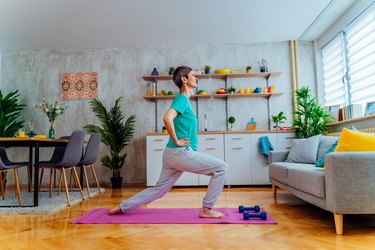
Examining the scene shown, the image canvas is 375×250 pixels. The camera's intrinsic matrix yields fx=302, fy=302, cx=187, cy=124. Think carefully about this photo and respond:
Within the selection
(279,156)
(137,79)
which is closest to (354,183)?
(279,156)

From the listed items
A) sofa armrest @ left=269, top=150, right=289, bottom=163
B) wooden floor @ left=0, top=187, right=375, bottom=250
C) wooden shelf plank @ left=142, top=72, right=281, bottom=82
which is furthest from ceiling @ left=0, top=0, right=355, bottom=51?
wooden floor @ left=0, top=187, right=375, bottom=250

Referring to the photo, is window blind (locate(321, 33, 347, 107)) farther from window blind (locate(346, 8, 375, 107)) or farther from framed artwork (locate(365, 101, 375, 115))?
framed artwork (locate(365, 101, 375, 115))

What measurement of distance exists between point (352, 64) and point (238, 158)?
2.22 metres

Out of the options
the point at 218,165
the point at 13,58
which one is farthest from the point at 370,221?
the point at 13,58

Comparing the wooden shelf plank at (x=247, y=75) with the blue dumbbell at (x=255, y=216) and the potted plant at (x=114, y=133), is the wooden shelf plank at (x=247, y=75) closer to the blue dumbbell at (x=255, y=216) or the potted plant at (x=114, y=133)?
the potted plant at (x=114, y=133)

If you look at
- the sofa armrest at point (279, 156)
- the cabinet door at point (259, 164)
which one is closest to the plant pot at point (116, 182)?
the cabinet door at point (259, 164)

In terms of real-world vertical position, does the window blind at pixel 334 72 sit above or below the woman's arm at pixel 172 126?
above

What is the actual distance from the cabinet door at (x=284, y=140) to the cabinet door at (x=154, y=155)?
189 cm

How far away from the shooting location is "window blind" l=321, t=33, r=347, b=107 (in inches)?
187

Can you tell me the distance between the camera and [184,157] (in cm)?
255

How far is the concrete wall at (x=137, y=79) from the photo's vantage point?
18.8 ft

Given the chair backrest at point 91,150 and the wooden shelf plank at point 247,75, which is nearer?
the chair backrest at point 91,150

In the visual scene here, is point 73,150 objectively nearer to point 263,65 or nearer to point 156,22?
point 156,22

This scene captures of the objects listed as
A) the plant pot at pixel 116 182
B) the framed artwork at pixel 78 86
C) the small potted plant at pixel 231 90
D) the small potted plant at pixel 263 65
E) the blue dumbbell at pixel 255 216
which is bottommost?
the plant pot at pixel 116 182
